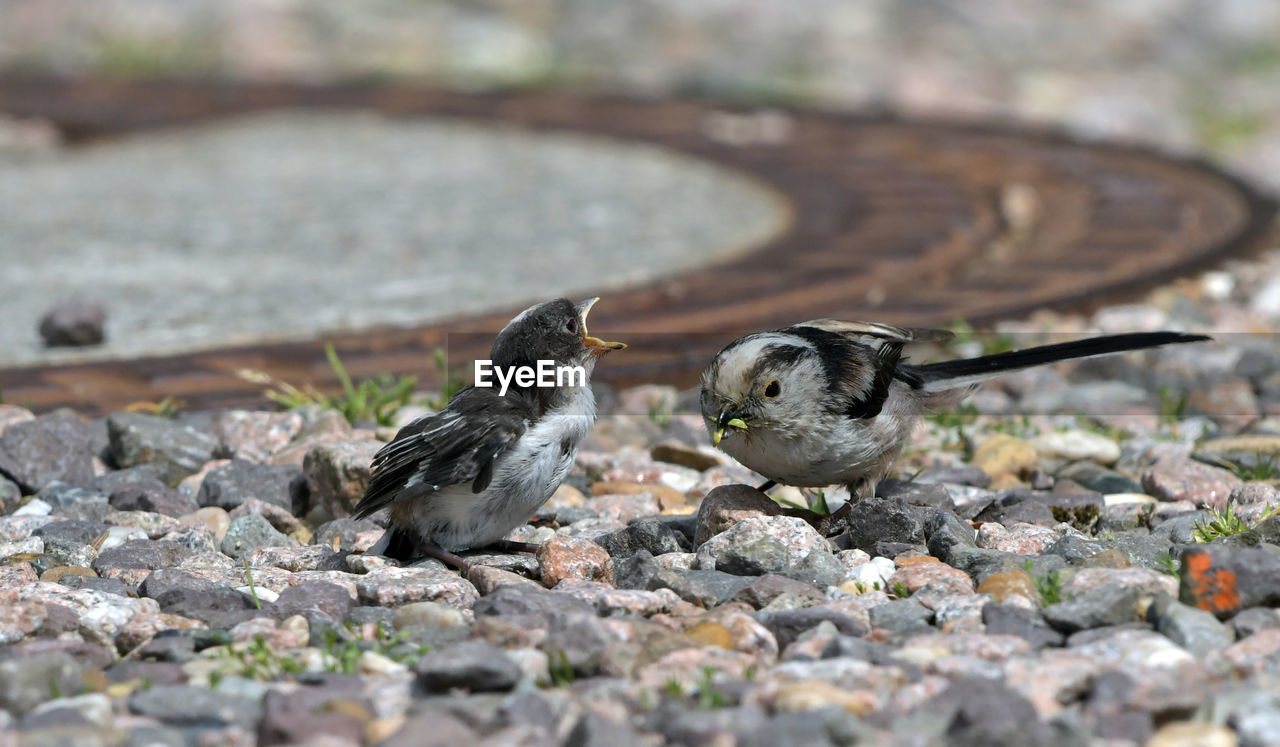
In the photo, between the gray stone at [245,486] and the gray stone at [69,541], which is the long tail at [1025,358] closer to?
the gray stone at [245,486]

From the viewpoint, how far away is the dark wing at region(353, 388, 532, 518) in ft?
11.3

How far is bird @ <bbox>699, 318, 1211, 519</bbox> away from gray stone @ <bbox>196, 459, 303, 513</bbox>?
3.68 ft

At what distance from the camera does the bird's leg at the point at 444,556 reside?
3.49m

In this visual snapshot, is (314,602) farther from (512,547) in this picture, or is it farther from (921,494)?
(921,494)

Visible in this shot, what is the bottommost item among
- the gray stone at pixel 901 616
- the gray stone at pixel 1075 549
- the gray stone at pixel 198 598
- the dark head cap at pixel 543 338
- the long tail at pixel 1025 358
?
the gray stone at pixel 198 598

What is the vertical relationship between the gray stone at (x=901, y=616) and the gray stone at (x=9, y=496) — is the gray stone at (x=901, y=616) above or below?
above

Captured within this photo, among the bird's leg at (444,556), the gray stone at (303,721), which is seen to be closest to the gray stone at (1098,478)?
the bird's leg at (444,556)

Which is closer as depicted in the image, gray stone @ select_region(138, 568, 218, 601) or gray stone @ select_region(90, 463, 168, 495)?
gray stone @ select_region(138, 568, 218, 601)

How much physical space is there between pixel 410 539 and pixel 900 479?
1.32 m

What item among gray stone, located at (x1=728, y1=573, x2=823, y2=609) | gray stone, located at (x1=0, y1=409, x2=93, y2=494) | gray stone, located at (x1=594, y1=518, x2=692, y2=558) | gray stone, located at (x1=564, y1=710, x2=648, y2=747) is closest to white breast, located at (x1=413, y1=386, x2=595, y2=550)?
gray stone, located at (x1=594, y1=518, x2=692, y2=558)

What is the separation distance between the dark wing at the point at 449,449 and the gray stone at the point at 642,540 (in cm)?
36

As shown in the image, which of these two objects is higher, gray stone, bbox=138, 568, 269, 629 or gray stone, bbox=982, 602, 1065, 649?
gray stone, bbox=982, 602, 1065, 649

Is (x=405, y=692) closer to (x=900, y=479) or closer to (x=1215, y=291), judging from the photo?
(x=900, y=479)

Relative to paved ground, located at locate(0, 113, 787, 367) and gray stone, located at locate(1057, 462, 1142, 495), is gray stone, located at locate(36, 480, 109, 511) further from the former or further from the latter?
gray stone, located at locate(1057, 462, 1142, 495)
